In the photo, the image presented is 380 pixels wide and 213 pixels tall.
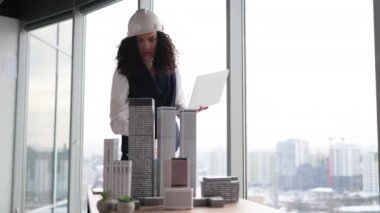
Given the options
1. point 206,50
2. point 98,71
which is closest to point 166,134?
point 206,50

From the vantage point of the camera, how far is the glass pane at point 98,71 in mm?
4141

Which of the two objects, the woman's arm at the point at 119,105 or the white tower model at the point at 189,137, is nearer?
the white tower model at the point at 189,137

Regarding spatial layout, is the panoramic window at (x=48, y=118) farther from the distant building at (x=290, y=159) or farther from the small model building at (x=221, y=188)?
the small model building at (x=221, y=188)

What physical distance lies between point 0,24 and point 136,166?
4407mm

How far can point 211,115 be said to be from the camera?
3.09m

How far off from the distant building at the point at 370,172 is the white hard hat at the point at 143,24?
1177 mm

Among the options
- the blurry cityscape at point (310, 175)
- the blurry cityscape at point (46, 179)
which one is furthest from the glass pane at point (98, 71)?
the blurry cityscape at point (310, 175)

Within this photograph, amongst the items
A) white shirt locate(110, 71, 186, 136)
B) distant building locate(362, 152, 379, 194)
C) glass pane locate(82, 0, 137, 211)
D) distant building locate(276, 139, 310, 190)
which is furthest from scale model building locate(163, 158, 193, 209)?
glass pane locate(82, 0, 137, 211)

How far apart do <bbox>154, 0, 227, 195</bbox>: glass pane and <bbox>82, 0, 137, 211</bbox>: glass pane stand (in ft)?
2.48

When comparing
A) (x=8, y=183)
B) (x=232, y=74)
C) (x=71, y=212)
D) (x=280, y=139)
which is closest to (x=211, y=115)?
(x=232, y=74)

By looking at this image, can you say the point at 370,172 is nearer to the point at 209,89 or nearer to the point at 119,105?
the point at 209,89

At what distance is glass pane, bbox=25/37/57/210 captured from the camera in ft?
16.6

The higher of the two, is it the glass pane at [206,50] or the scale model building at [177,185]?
the glass pane at [206,50]

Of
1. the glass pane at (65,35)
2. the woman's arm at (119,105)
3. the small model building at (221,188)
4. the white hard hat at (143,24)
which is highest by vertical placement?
the glass pane at (65,35)
